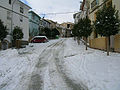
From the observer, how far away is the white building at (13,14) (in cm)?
1938

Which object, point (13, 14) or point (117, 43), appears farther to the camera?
point (13, 14)

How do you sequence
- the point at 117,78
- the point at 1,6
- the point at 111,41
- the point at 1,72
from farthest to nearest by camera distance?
the point at 1,6
the point at 111,41
the point at 1,72
the point at 117,78

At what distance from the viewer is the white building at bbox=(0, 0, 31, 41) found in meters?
19.4

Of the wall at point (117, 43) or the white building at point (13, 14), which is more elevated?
the white building at point (13, 14)

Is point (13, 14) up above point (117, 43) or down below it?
above

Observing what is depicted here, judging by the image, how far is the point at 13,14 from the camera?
2177 cm

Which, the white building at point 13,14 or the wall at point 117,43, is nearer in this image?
the wall at point 117,43

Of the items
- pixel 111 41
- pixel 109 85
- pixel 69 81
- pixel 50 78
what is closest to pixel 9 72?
pixel 50 78

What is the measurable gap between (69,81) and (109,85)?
162cm

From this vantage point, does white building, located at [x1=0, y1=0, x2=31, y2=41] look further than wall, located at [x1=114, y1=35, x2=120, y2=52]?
Yes

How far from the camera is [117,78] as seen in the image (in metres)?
5.39

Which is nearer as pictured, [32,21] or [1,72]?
[1,72]

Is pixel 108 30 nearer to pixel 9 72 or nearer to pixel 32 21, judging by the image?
pixel 9 72

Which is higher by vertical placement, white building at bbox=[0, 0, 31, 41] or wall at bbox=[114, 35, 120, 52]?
white building at bbox=[0, 0, 31, 41]
